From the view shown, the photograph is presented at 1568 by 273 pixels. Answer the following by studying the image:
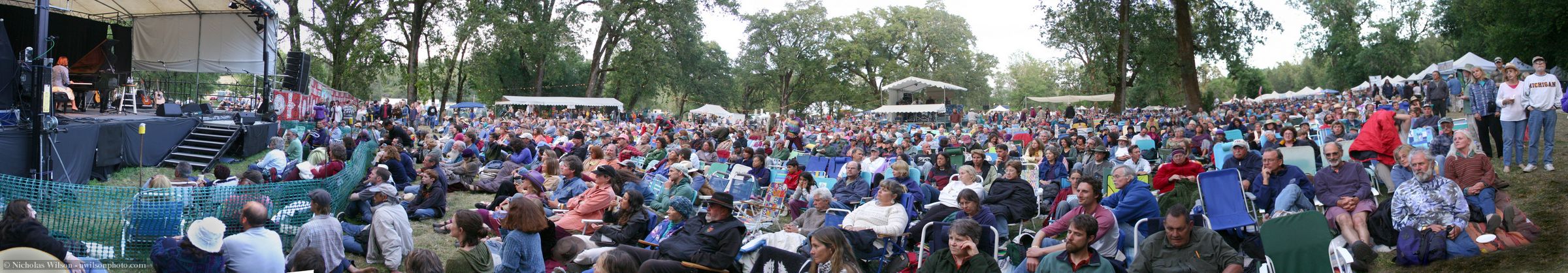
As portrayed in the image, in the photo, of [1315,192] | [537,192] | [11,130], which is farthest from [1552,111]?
[11,130]

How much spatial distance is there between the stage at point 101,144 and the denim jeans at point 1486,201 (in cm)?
1173

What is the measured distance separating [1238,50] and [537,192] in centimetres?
2093

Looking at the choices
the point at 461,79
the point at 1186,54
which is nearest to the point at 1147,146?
the point at 1186,54

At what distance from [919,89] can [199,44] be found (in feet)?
92.2

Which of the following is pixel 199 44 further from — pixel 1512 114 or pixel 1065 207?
pixel 1512 114

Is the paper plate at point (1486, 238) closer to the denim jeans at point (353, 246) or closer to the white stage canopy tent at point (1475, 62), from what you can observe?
the denim jeans at point (353, 246)

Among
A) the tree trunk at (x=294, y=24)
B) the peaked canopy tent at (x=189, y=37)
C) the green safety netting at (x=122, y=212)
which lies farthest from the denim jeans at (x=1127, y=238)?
the tree trunk at (x=294, y=24)

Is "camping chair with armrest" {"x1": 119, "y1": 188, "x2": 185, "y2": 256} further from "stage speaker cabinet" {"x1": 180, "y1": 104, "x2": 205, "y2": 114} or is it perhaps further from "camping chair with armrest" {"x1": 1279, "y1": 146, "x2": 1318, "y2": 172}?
"stage speaker cabinet" {"x1": 180, "y1": 104, "x2": 205, "y2": 114}

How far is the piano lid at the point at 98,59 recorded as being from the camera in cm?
1702

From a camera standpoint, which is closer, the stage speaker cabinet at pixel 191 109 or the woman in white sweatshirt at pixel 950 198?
the woman in white sweatshirt at pixel 950 198

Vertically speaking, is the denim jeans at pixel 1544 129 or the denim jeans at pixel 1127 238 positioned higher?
the denim jeans at pixel 1544 129

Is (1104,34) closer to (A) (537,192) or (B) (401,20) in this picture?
(A) (537,192)

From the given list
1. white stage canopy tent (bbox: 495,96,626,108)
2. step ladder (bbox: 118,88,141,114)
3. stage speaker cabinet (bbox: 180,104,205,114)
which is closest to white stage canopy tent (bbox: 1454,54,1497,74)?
stage speaker cabinet (bbox: 180,104,205,114)

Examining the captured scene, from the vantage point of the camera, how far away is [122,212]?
240 inches
